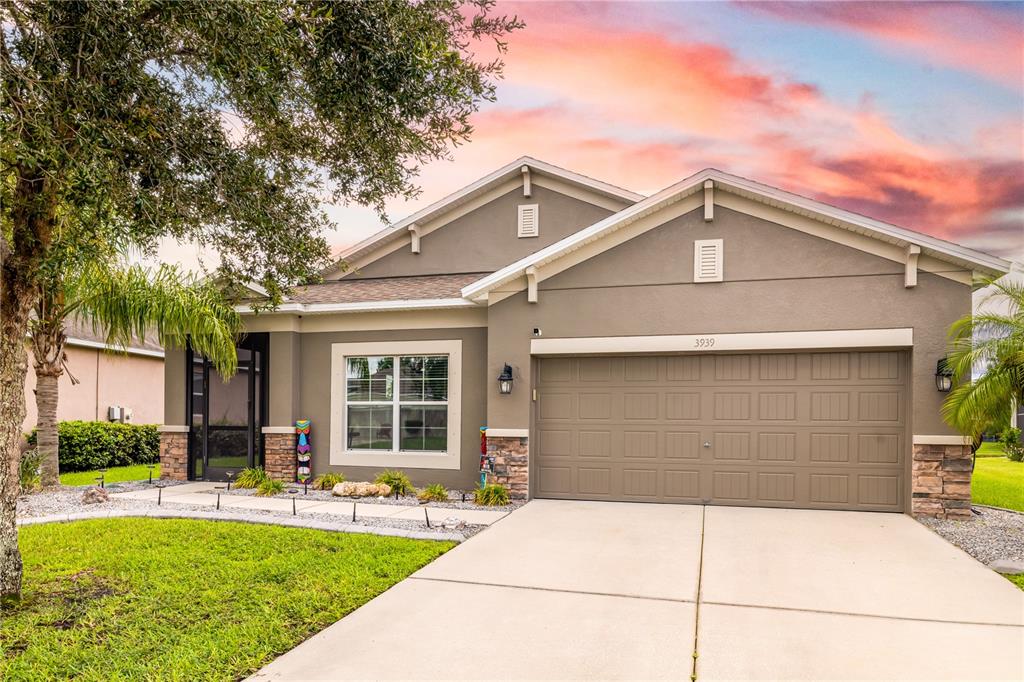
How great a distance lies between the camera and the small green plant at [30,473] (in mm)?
10820

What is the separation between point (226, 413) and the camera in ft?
40.2

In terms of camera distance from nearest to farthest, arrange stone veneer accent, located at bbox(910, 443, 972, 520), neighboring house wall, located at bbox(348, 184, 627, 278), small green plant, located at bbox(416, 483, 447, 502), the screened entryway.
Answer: stone veneer accent, located at bbox(910, 443, 972, 520), small green plant, located at bbox(416, 483, 447, 502), the screened entryway, neighboring house wall, located at bbox(348, 184, 627, 278)

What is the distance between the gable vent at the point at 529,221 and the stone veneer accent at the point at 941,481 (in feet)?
26.2

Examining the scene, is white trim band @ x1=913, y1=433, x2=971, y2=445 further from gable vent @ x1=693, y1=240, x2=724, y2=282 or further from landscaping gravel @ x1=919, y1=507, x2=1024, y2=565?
gable vent @ x1=693, y1=240, x2=724, y2=282

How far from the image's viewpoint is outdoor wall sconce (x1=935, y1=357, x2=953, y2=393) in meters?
8.50

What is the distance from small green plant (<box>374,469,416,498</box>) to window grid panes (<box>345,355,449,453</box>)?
1.88 feet

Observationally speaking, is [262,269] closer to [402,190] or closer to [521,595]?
[402,190]

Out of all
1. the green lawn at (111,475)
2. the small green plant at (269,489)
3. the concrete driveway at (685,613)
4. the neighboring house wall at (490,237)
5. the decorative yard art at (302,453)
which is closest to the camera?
the concrete driveway at (685,613)

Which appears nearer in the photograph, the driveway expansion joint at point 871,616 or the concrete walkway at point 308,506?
the driveway expansion joint at point 871,616

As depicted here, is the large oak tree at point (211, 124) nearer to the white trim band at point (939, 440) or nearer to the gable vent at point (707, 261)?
the gable vent at point (707, 261)

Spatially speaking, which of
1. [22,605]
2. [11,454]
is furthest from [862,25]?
[22,605]

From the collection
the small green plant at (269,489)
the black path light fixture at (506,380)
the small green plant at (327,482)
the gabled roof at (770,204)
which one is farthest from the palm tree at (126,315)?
the black path light fixture at (506,380)

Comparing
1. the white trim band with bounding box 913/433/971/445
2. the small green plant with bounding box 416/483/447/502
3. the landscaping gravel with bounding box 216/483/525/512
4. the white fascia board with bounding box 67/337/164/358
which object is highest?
the white fascia board with bounding box 67/337/164/358

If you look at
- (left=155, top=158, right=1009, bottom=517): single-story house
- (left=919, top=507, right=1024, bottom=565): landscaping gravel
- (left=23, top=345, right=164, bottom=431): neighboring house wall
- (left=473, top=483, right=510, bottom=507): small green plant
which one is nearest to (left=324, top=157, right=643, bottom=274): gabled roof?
(left=155, top=158, right=1009, bottom=517): single-story house
